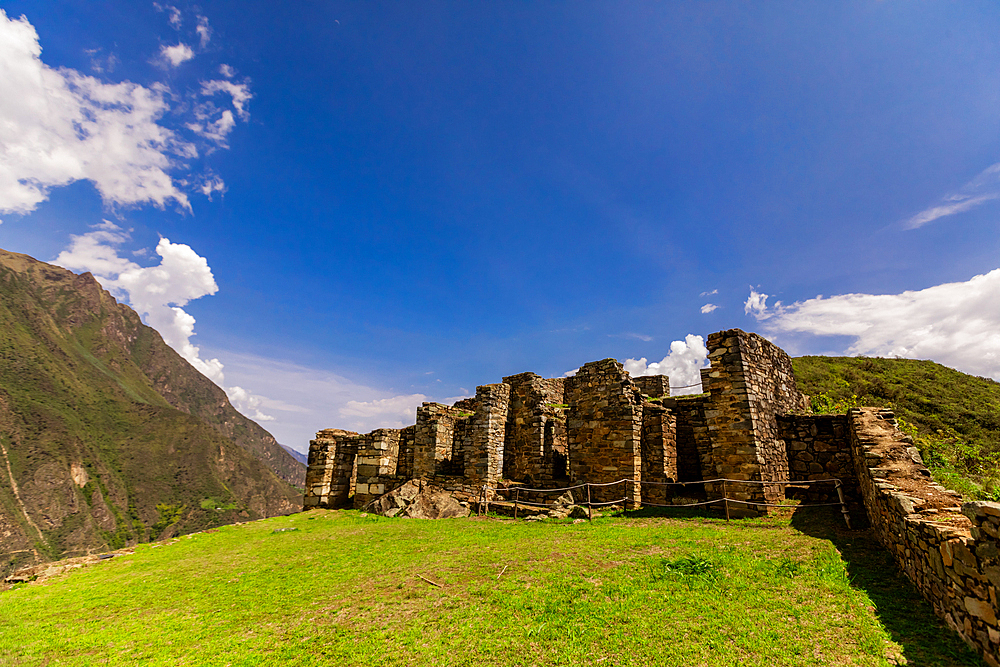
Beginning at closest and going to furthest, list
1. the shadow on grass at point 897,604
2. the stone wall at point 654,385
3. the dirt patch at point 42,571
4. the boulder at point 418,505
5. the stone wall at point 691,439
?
the shadow on grass at point 897,604
the dirt patch at point 42,571
the boulder at point 418,505
the stone wall at point 691,439
the stone wall at point 654,385

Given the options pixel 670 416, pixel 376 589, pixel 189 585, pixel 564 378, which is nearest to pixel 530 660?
pixel 376 589

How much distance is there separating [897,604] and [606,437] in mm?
8981

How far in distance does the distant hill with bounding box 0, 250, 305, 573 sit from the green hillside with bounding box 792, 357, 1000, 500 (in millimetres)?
87728

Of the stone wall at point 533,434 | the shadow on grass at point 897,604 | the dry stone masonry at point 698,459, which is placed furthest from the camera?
the stone wall at point 533,434

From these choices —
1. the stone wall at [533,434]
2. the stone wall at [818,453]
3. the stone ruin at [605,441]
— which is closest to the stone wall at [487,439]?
the stone ruin at [605,441]

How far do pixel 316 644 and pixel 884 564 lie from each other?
9.27 meters

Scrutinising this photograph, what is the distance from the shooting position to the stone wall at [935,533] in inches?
157

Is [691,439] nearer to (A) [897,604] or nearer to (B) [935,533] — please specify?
(A) [897,604]

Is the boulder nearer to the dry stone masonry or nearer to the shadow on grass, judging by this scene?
the dry stone masonry

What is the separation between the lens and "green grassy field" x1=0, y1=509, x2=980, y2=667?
4.61 metres

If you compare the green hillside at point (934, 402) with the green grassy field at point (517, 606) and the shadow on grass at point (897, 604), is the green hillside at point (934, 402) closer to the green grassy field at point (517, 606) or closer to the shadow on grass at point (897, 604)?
the shadow on grass at point (897, 604)

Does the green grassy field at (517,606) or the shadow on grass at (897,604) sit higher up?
the shadow on grass at (897,604)

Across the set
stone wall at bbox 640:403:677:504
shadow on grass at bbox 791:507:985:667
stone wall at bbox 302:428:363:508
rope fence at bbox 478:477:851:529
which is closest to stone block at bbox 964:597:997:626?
shadow on grass at bbox 791:507:985:667

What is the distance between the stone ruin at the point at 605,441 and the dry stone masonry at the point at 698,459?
0.18 ft
